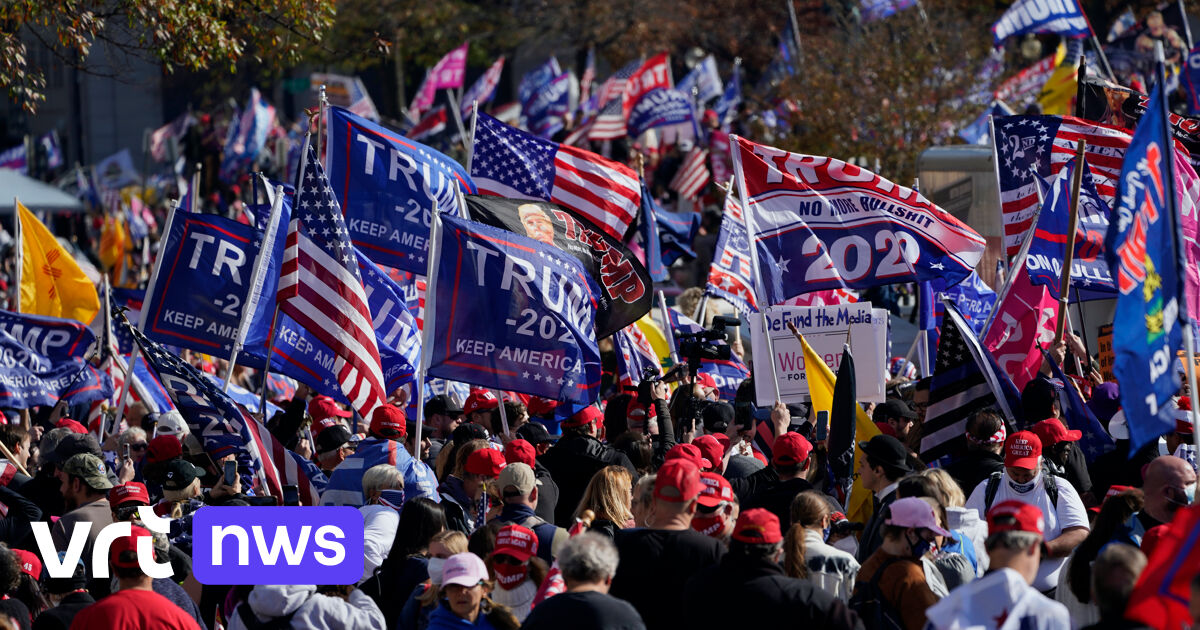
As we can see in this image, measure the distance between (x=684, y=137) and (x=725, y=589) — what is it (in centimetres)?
2591

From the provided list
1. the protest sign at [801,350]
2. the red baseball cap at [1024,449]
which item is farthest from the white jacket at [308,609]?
the protest sign at [801,350]

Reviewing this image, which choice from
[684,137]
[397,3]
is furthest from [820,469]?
[397,3]

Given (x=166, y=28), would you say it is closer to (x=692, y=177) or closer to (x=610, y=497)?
(x=610, y=497)

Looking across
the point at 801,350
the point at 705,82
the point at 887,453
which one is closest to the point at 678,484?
the point at 887,453

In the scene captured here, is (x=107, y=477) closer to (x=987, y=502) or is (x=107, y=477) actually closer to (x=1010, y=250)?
(x=987, y=502)

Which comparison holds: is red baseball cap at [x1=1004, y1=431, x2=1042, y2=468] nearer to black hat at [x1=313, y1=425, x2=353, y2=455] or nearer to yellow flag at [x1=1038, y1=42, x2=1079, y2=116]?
black hat at [x1=313, y1=425, x2=353, y2=455]

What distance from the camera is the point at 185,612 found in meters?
6.66

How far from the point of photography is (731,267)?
1424cm

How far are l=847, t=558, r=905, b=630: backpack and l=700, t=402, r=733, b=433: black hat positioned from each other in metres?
4.16

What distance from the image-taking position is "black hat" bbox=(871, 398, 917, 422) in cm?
1020

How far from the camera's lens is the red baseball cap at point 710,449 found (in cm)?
870

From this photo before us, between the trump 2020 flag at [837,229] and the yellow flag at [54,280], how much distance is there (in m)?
7.21

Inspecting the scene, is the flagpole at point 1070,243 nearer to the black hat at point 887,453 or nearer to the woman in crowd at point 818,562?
the black hat at point 887,453

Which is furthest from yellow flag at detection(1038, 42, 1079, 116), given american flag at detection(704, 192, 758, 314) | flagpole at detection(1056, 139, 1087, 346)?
flagpole at detection(1056, 139, 1087, 346)
